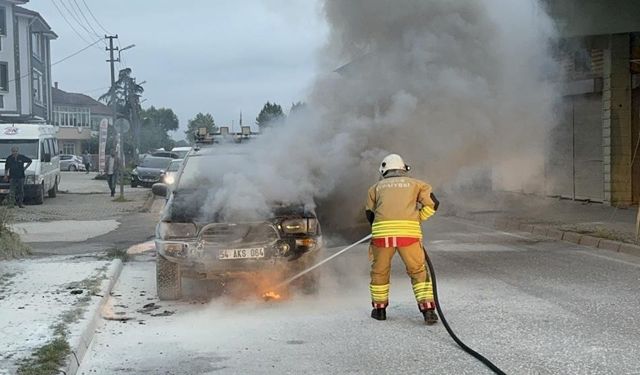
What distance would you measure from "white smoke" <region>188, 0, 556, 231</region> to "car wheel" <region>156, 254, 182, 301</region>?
1.30 meters

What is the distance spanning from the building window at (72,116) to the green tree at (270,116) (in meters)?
84.4

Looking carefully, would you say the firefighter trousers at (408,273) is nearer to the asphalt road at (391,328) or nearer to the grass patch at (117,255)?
the asphalt road at (391,328)

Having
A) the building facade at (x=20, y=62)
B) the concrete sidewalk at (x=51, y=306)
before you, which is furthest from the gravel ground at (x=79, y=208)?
the building facade at (x=20, y=62)

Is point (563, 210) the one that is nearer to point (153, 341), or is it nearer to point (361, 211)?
point (361, 211)

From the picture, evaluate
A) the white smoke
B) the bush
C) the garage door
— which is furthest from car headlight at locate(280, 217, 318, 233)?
the garage door

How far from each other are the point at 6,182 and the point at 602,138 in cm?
1708

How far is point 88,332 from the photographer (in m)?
6.41

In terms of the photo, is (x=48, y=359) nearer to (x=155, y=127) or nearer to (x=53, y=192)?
(x=53, y=192)

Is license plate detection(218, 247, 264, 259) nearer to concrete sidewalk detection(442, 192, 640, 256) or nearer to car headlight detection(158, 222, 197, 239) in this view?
car headlight detection(158, 222, 197, 239)

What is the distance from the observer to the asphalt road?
562 cm

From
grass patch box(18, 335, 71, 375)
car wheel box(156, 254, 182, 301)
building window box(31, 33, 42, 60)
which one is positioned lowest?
grass patch box(18, 335, 71, 375)

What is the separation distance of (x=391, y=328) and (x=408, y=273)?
57 cm

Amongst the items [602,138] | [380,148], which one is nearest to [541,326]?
[380,148]

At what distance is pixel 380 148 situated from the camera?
927 cm
